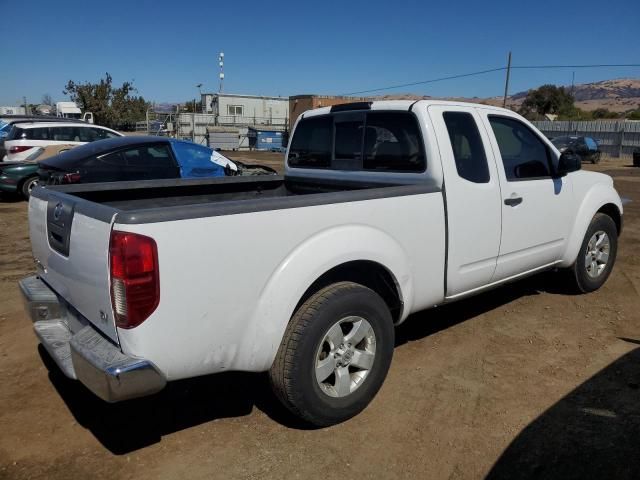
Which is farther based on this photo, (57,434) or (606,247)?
(606,247)

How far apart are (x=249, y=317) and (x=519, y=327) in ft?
9.47

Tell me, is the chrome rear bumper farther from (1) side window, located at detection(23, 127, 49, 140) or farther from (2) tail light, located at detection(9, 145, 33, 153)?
(1) side window, located at detection(23, 127, 49, 140)

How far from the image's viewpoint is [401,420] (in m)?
3.13

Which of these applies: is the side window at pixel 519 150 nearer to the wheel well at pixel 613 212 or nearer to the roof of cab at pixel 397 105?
the roof of cab at pixel 397 105

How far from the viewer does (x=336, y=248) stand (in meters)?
2.85

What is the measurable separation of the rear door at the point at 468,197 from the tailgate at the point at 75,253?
2.21 metres

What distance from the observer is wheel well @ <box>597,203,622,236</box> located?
17.3 ft

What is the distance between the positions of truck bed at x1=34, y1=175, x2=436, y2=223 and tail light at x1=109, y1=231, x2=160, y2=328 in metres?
0.10

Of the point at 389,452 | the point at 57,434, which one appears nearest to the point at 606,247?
the point at 389,452

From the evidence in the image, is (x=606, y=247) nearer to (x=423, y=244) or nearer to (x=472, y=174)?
(x=472, y=174)

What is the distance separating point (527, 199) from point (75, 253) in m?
3.31

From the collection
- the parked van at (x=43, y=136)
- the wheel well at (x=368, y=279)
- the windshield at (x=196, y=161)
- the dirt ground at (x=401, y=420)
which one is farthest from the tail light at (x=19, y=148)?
the wheel well at (x=368, y=279)

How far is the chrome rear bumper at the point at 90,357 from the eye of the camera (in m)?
2.28

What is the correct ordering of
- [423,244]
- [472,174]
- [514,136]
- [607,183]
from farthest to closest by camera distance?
1. [607,183]
2. [514,136]
3. [472,174]
4. [423,244]
